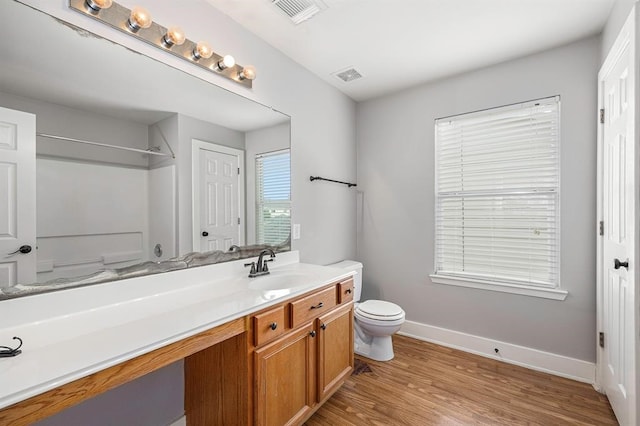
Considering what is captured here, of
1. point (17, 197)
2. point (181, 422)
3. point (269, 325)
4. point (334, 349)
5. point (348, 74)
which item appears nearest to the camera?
point (17, 197)

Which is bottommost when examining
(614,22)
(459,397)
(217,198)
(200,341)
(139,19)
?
(459,397)

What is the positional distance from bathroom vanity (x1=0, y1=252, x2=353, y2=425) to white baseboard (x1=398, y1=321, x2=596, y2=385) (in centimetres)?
109

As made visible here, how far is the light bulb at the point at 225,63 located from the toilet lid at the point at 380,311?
2.01 metres

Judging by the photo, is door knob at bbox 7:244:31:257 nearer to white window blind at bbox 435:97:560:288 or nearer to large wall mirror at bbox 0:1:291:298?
large wall mirror at bbox 0:1:291:298

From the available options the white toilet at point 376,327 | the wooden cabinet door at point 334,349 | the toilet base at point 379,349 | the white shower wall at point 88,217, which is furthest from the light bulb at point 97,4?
the toilet base at point 379,349

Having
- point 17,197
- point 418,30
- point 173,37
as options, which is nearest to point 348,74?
point 418,30

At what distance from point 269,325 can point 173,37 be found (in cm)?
149

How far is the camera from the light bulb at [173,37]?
1.44 meters

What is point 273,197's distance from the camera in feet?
7.04

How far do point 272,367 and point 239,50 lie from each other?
1879mm

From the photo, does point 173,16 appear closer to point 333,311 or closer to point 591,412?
point 333,311

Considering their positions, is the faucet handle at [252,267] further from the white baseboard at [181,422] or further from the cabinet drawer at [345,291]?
the white baseboard at [181,422]

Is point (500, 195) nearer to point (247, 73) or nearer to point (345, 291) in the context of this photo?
point (345, 291)

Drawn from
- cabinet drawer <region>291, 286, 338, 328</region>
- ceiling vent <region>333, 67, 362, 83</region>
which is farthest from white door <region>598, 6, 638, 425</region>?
ceiling vent <region>333, 67, 362, 83</region>
